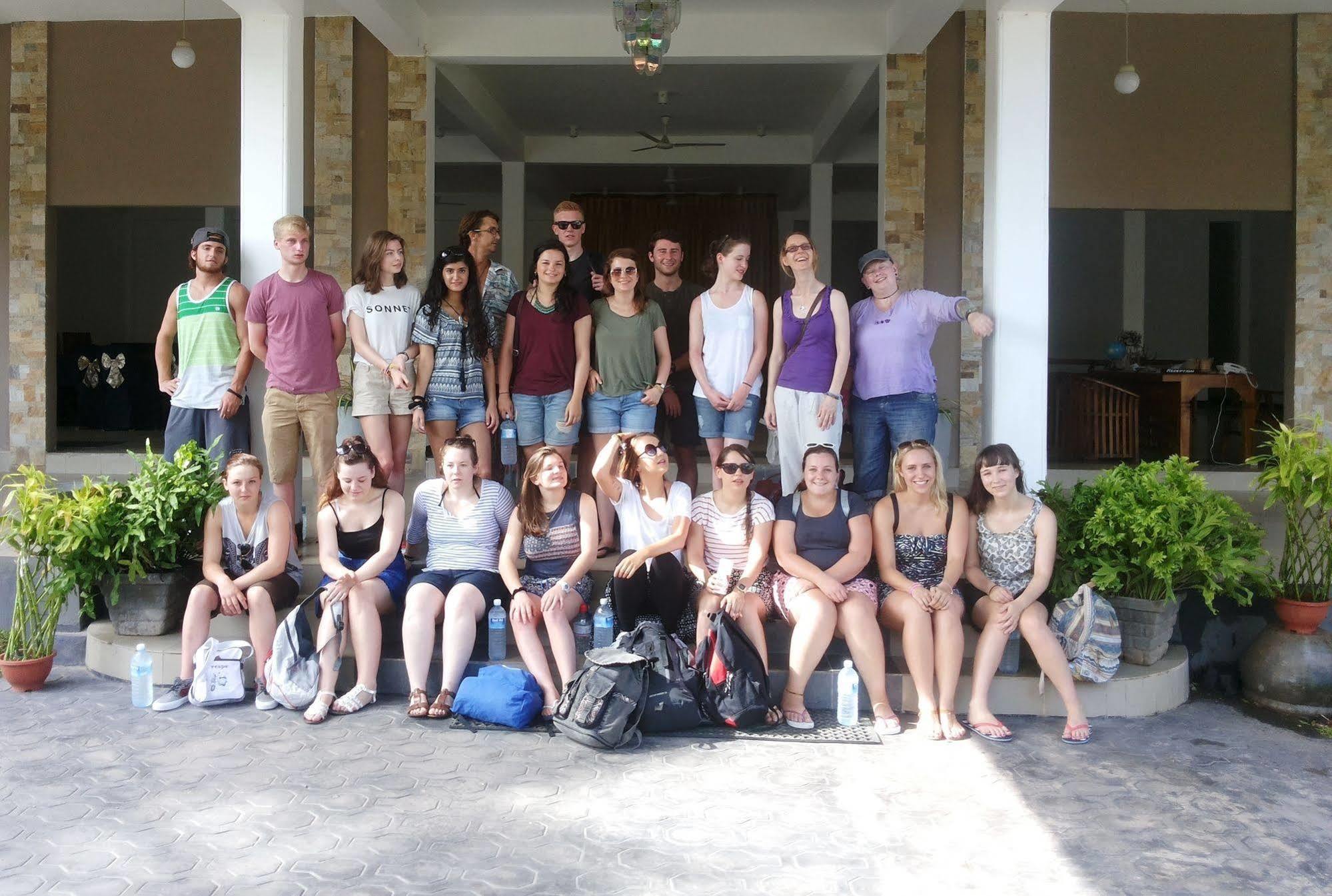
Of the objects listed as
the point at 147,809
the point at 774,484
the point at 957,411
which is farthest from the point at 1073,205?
the point at 147,809

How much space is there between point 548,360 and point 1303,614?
129 inches

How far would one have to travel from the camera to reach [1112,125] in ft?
27.3

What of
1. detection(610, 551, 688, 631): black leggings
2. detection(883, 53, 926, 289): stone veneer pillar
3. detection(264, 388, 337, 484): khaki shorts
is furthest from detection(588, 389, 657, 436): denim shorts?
detection(883, 53, 926, 289): stone veneer pillar

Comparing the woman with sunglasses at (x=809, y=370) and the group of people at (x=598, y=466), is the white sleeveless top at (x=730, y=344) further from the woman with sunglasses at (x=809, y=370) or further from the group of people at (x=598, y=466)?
the woman with sunglasses at (x=809, y=370)

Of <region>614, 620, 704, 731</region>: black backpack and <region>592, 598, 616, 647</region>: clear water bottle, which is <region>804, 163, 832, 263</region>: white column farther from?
<region>614, 620, 704, 731</region>: black backpack

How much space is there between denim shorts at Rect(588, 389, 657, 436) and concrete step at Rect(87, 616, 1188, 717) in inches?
41.5

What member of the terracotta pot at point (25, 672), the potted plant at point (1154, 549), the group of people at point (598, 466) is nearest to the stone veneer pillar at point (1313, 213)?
the potted plant at point (1154, 549)

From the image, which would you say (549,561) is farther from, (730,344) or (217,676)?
(217,676)

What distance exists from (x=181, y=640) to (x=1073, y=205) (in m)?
6.85

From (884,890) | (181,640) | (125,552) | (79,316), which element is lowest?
(884,890)

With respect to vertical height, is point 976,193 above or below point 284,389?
above

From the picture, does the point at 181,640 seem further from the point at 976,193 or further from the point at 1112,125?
the point at 1112,125

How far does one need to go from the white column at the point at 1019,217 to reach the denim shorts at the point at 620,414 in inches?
63.0

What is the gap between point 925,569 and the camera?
4328 millimetres
